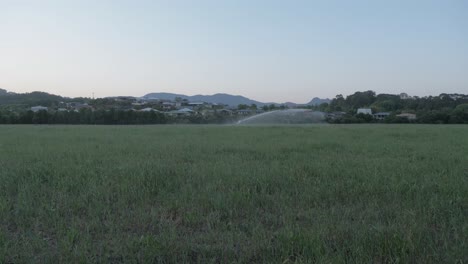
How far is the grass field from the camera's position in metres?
3.51

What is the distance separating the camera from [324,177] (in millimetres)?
6477

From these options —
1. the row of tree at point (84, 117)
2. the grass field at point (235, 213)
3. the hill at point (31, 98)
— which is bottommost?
the row of tree at point (84, 117)

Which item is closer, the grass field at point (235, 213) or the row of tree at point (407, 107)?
the grass field at point (235, 213)

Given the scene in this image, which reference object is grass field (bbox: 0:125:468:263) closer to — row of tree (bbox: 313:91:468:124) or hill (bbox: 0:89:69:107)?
row of tree (bbox: 313:91:468:124)

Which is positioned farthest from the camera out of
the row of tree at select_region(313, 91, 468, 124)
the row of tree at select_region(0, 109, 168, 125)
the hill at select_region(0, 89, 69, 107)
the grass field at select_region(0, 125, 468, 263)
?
the hill at select_region(0, 89, 69, 107)

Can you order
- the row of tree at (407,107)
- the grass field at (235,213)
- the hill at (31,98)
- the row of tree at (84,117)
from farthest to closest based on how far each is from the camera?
1. the hill at (31,98)
2. the row of tree at (84,117)
3. the row of tree at (407,107)
4. the grass field at (235,213)

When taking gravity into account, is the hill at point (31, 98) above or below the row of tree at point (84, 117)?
above

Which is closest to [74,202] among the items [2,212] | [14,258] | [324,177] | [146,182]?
[2,212]

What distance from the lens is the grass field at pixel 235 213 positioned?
138 inches

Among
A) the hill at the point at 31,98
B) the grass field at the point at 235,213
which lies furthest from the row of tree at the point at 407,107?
the hill at the point at 31,98

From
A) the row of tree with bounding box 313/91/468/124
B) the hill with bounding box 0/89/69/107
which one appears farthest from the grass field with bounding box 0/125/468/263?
the hill with bounding box 0/89/69/107

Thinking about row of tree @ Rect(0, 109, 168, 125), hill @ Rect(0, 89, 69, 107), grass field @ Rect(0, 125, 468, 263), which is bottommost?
row of tree @ Rect(0, 109, 168, 125)

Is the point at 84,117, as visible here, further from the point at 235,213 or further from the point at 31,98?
the point at 31,98

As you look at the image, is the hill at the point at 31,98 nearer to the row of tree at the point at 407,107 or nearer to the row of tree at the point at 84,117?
the row of tree at the point at 84,117
